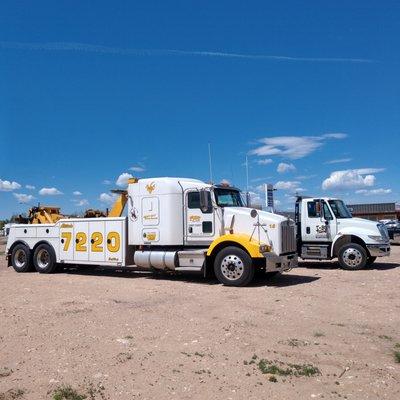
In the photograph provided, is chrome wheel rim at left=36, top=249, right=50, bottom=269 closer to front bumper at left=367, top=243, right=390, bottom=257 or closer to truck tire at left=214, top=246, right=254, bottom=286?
truck tire at left=214, top=246, right=254, bottom=286

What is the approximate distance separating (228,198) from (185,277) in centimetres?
290

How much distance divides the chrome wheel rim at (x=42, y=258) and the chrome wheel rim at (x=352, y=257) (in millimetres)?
10115

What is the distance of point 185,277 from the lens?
596 inches

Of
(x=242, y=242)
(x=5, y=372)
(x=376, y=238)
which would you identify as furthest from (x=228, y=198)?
(x=5, y=372)

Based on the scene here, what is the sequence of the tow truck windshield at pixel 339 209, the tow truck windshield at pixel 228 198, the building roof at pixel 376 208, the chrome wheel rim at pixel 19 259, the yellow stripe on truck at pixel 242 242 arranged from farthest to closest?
the building roof at pixel 376 208 → the chrome wheel rim at pixel 19 259 → the tow truck windshield at pixel 339 209 → the tow truck windshield at pixel 228 198 → the yellow stripe on truck at pixel 242 242

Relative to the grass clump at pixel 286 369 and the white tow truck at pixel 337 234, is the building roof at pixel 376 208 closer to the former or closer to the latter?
the white tow truck at pixel 337 234

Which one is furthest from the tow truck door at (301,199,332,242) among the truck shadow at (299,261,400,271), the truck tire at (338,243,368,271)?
the truck shadow at (299,261,400,271)

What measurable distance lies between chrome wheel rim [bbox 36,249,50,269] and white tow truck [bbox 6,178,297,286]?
2.02ft

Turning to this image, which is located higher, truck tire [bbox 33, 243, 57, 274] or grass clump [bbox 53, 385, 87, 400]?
truck tire [bbox 33, 243, 57, 274]

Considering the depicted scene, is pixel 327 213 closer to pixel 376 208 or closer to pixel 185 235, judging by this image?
pixel 185 235

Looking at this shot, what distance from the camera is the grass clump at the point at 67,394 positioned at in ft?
15.9

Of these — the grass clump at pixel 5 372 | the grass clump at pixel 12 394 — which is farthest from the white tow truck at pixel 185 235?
the grass clump at pixel 12 394

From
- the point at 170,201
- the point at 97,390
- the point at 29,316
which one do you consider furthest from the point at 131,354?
the point at 170,201

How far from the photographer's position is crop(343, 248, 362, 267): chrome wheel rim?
1647cm
